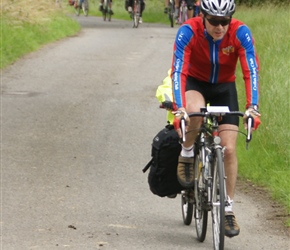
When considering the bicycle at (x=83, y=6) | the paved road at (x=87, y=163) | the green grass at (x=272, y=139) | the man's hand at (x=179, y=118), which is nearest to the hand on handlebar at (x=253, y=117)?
the man's hand at (x=179, y=118)

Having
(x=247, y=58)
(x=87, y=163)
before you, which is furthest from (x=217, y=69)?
(x=87, y=163)

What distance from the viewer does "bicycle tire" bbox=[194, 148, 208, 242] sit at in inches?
284

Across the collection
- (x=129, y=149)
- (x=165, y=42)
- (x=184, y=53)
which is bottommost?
(x=165, y=42)

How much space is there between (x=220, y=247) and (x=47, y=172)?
13.4ft

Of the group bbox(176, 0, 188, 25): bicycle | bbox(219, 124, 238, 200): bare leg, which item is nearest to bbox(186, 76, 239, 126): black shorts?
bbox(219, 124, 238, 200): bare leg

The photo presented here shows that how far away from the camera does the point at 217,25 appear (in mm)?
6863

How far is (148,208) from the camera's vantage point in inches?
345

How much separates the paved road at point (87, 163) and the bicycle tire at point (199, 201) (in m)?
0.11

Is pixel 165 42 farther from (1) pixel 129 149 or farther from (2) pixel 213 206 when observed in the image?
(2) pixel 213 206

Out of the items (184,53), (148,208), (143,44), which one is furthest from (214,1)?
(143,44)

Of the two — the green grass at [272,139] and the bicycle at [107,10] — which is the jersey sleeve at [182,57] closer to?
the green grass at [272,139]

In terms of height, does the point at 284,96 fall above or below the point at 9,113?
above

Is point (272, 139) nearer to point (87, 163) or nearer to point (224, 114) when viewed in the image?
point (87, 163)

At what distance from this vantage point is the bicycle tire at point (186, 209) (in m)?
7.86
